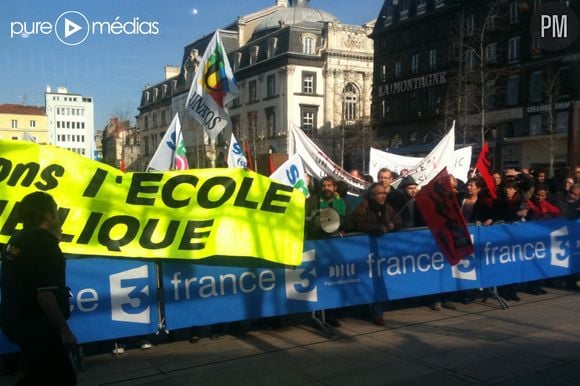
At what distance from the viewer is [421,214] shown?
7.70 metres

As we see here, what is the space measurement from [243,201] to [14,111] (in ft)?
132

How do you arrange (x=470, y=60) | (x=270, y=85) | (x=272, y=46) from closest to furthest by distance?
(x=470, y=60), (x=272, y=46), (x=270, y=85)

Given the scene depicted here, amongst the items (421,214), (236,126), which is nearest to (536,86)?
(236,126)

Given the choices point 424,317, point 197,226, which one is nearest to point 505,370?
point 424,317

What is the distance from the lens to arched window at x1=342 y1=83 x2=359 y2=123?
194 feet

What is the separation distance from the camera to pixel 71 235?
546 centimetres

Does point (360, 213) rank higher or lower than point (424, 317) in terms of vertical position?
higher

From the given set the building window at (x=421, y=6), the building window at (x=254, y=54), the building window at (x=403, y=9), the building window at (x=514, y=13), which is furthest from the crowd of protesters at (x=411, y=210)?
the building window at (x=254, y=54)

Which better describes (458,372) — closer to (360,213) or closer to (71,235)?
(360,213)

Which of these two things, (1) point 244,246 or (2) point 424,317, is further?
(2) point 424,317

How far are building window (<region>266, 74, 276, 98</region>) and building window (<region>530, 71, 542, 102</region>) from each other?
2743cm

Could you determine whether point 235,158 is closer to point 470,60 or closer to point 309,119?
point 470,60

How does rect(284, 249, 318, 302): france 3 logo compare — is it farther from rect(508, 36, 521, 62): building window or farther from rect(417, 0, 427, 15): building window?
rect(417, 0, 427, 15): building window

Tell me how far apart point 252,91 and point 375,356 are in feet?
198
